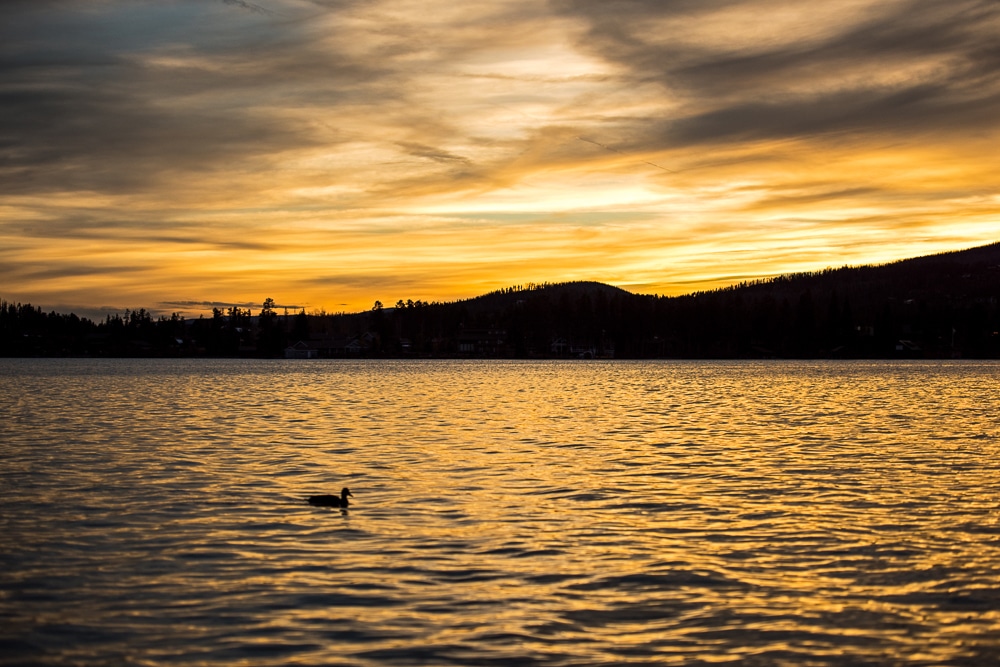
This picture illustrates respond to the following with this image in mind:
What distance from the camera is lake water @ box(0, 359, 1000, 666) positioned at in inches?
516

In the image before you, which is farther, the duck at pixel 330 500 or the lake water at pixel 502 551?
the duck at pixel 330 500

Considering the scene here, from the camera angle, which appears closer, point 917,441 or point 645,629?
point 645,629

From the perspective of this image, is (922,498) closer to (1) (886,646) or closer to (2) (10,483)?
(1) (886,646)

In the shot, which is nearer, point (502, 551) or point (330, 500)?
point (502, 551)

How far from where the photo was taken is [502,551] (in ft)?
60.5

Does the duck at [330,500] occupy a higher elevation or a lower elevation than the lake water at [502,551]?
higher

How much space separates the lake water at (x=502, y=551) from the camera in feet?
43.0

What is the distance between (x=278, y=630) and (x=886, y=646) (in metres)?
8.68

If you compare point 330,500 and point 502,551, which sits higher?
point 330,500

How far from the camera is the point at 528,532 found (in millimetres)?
20328

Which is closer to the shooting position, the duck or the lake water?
the lake water

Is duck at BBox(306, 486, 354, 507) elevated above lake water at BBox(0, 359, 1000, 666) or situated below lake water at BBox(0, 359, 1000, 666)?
above

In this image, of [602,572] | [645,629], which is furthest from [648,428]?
[645,629]

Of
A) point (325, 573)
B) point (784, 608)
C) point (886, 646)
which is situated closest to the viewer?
point (886, 646)
